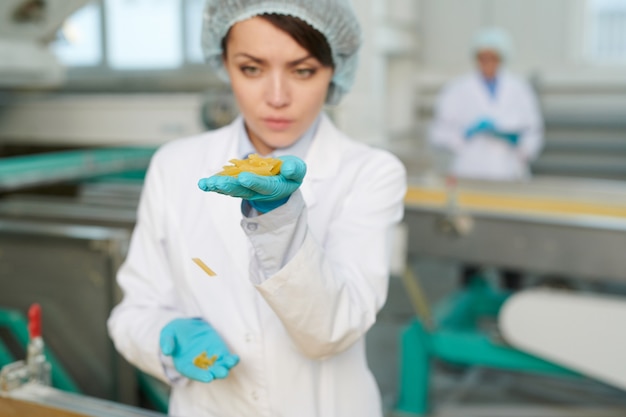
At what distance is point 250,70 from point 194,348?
0.41 meters

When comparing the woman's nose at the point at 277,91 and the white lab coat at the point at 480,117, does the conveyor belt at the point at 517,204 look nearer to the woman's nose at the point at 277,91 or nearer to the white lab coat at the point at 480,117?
the white lab coat at the point at 480,117

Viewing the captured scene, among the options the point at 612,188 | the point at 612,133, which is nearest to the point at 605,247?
the point at 612,188

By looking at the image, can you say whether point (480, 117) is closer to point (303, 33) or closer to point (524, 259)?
point (524, 259)

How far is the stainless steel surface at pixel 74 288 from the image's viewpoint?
6.65 feet

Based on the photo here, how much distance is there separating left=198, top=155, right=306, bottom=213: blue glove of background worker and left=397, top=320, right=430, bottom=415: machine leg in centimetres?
203

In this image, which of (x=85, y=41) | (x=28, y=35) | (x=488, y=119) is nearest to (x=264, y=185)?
(x=28, y=35)

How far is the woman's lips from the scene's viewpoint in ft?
3.52

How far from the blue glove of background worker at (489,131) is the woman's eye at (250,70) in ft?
10.3

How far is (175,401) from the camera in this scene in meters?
1.22

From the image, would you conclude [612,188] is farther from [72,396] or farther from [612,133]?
[72,396]

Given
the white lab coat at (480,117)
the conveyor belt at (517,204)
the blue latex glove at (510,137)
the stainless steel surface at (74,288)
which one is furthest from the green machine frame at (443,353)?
the white lab coat at (480,117)

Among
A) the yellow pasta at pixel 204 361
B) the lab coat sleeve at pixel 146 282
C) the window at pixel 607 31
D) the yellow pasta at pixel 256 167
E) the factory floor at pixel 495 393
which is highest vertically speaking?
the window at pixel 607 31

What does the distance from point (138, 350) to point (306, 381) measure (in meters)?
0.26

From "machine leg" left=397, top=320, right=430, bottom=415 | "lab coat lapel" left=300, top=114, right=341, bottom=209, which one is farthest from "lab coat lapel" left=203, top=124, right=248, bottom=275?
"machine leg" left=397, top=320, right=430, bottom=415
